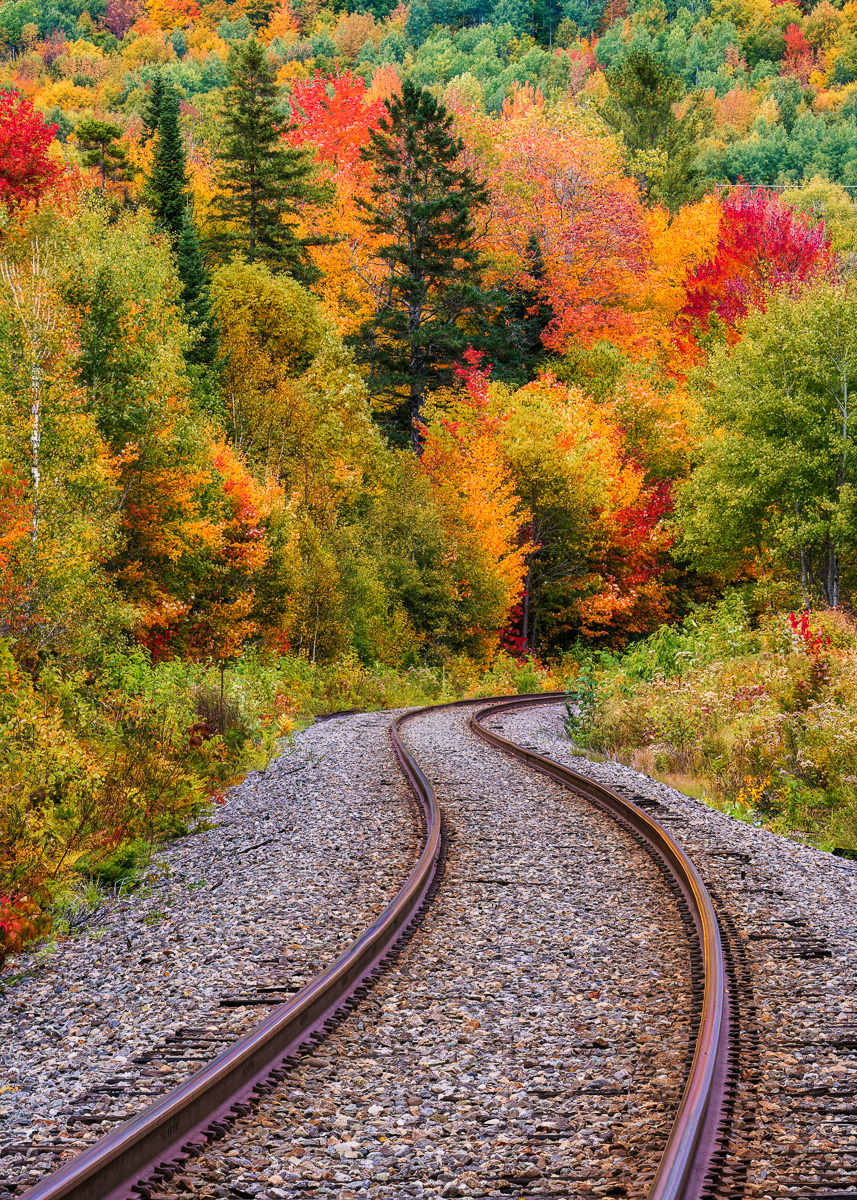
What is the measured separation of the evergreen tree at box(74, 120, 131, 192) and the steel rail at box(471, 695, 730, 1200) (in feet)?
166

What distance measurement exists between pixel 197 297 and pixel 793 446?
2111cm

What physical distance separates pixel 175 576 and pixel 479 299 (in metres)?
22.9

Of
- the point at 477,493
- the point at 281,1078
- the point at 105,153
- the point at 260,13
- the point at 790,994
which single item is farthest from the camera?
the point at 260,13

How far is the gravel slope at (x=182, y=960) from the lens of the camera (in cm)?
466

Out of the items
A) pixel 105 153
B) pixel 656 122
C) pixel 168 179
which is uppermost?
pixel 656 122

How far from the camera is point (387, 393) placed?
48875 mm

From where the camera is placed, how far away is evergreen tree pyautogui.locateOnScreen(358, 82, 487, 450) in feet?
144

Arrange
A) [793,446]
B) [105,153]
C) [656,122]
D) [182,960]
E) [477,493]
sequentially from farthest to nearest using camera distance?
[656,122], [105,153], [477,493], [793,446], [182,960]

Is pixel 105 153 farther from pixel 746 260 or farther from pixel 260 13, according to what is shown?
pixel 260 13

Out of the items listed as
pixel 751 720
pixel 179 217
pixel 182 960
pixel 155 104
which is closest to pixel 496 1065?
pixel 182 960

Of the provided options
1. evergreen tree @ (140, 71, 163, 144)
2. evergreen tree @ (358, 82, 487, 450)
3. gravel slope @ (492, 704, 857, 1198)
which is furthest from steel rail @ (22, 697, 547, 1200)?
evergreen tree @ (140, 71, 163, 144)

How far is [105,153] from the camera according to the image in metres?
52.6

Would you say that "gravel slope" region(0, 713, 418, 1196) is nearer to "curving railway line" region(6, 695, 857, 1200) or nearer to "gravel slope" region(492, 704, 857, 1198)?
"curving railway line" region(6, 695, 857, 1200)

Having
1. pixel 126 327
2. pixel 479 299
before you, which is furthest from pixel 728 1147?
pixel 479 299
